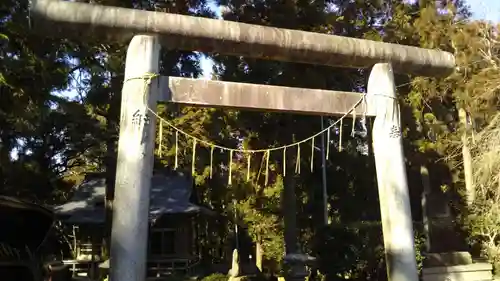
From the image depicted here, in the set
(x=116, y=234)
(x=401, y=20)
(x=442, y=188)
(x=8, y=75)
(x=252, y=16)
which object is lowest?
(x=116, y=234)

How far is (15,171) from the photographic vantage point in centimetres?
1341

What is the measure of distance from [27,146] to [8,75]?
27.1 ft

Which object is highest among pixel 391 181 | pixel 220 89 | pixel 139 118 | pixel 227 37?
pixel 227 37

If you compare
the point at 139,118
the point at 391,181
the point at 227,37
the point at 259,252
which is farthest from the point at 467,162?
the point at 139,118

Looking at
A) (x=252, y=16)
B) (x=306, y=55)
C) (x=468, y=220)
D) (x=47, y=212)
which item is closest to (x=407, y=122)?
(x=468, y=220)

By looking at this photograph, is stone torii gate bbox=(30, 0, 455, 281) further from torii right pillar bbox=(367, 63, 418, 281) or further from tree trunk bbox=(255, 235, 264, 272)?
tree trunk bbox=(255, 235, 264, 272)

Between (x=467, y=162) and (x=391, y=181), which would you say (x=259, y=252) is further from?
(x=391, y=181)

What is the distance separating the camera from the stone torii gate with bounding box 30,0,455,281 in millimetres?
4961

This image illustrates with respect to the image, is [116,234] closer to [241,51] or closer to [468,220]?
[241,51]

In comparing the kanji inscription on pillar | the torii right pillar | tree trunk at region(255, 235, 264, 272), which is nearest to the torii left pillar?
the kanji inscription on pillar

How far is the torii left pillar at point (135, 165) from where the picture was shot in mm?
4793

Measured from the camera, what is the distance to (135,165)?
502 cm

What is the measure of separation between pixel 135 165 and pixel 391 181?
10.2ft

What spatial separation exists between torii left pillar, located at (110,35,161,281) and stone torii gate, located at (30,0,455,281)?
1cm
